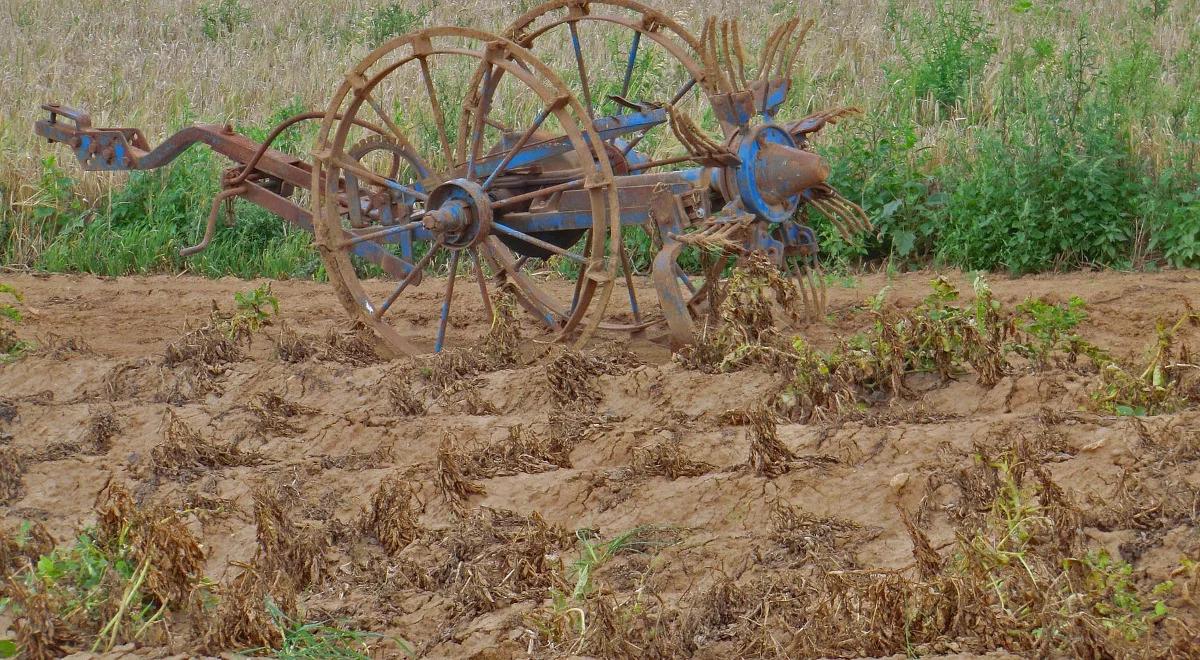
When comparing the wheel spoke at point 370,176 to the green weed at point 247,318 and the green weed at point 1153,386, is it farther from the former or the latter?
the green weed at point 1153,386

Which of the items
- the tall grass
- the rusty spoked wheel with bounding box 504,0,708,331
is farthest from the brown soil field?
the tall grass

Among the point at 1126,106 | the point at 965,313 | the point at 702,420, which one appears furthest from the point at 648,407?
the point at 1126,106

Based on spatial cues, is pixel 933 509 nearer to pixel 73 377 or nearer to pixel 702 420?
pixel 702 420

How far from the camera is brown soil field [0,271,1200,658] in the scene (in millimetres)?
3090

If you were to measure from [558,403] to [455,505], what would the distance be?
40.6 inches

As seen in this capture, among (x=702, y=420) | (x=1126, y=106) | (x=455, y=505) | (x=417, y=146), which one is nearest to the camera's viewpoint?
(x=455, y=505)

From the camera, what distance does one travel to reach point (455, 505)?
3.96 metres

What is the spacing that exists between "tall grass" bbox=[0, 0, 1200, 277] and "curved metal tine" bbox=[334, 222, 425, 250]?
2012 millimetres

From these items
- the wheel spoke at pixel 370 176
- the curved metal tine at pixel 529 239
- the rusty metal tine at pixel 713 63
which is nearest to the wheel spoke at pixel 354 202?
the wheel spoke at pixel 370 176

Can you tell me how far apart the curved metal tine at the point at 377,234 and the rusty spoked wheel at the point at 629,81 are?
97 cm

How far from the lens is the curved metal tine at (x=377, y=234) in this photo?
607cm

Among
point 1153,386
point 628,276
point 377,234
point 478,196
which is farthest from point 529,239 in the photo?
point 1153,386

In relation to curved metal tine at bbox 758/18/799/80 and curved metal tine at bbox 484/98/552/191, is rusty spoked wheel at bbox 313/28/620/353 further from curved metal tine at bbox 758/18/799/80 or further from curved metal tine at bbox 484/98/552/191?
curved metal tine at bbox 758/18/799/80

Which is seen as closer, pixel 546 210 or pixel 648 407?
pixel 648 407
